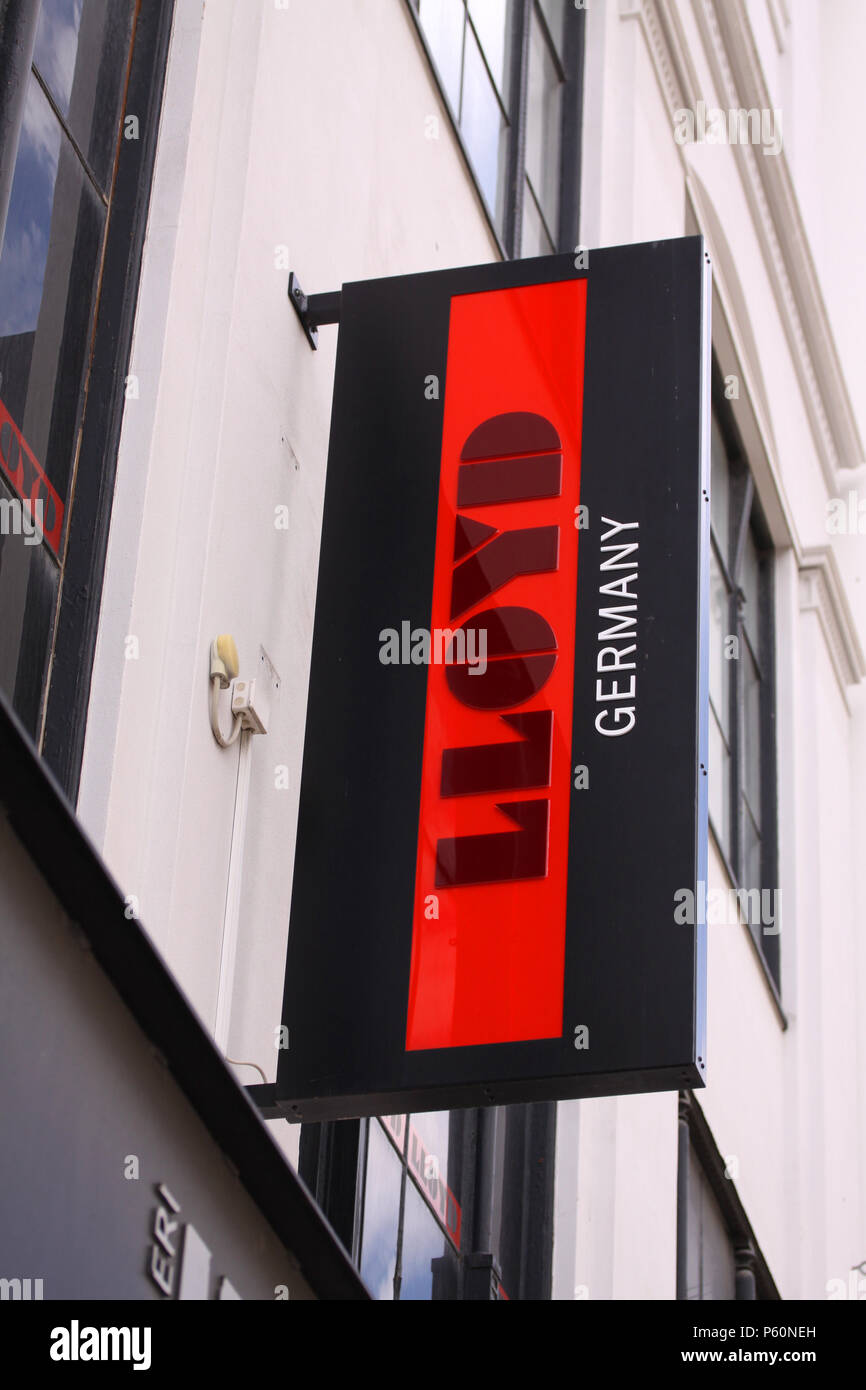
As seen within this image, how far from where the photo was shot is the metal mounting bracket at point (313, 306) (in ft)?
23.5

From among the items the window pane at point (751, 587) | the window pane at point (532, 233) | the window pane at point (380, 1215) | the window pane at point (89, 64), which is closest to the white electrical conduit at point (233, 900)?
the window pane at point (380, 1215)

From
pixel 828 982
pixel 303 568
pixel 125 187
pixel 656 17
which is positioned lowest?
pixel 303 568

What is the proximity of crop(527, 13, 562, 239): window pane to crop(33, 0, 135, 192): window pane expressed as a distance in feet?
15.6

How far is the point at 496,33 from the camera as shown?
1058cm

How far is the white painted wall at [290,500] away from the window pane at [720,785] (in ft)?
1.82

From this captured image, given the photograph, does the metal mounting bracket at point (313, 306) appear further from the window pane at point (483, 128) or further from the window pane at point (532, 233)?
the window pane at point (532, 233)

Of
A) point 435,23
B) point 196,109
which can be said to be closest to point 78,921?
point 196,109

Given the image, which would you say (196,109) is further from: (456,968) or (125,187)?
(456,968)

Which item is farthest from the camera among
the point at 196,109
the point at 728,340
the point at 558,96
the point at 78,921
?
the point at 728,340

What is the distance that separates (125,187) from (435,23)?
3334mm

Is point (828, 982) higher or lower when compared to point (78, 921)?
higher

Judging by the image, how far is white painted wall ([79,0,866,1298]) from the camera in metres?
5.98

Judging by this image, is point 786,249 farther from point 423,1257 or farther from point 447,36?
point 423,1257
